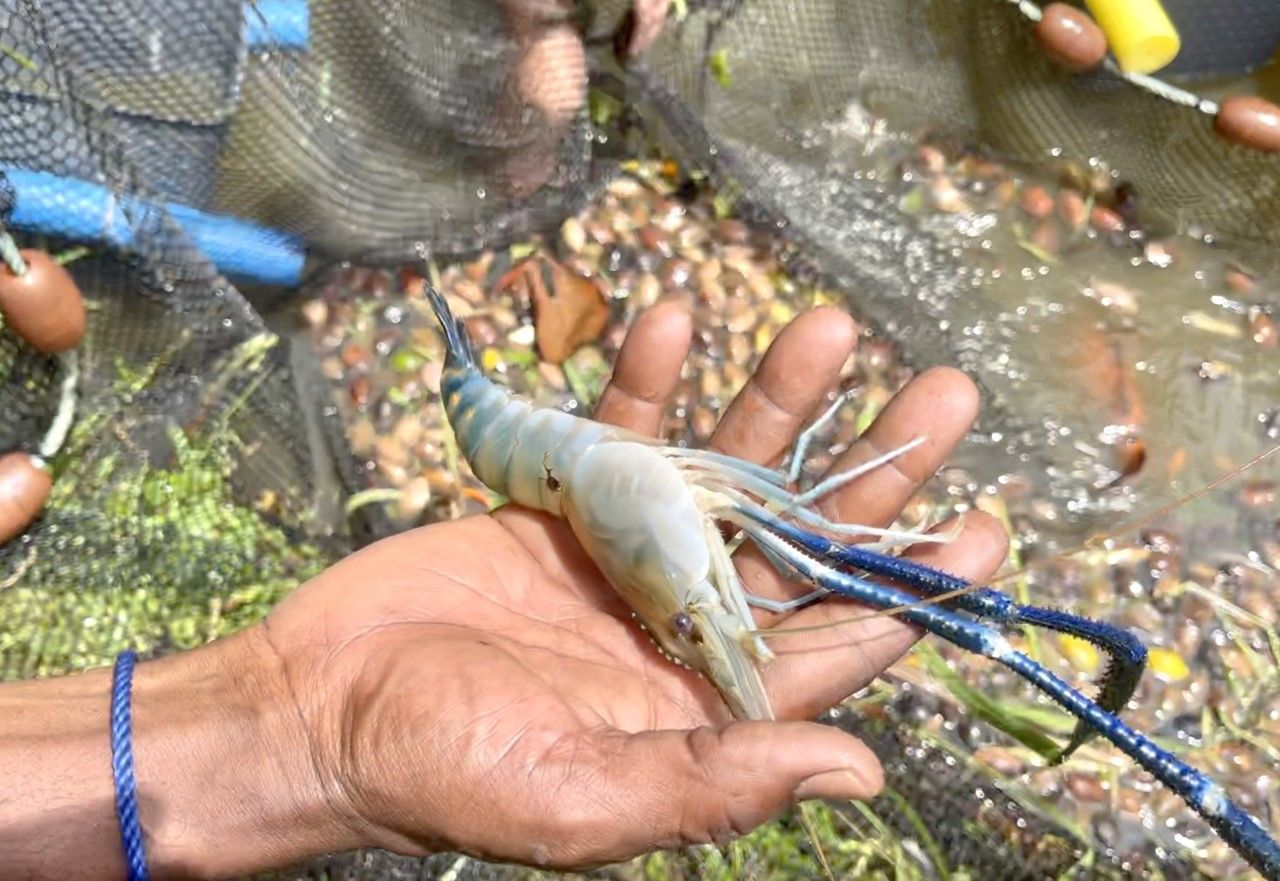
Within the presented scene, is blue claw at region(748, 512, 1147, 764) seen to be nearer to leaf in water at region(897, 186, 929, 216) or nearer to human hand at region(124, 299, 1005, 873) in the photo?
human hand at region(124, 299, 1005, 873)

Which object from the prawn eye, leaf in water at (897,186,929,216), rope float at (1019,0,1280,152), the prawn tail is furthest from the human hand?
rope float at (1019,0,1280,152)

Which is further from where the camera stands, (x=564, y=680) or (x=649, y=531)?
(x=649, y=531)

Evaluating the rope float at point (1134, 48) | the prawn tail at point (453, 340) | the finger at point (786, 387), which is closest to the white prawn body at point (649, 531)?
the finger at point (786, 387)

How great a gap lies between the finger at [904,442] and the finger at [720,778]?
900mm

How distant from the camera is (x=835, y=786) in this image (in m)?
1.61

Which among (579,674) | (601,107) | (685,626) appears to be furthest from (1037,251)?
(579,674)

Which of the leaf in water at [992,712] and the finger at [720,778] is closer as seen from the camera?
the finger at [720,778]

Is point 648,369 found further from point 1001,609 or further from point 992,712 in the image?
point 992,712

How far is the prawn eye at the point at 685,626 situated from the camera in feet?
7.06

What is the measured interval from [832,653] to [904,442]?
0.52 metres

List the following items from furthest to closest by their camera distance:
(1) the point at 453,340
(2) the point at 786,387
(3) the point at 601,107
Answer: (3) the point at 601,107 → (1) the point at 453,340 → (2) the point at 786,387

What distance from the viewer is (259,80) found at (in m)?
3.14

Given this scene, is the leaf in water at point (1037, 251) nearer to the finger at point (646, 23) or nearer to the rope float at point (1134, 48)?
the rope float at point (1134, 48)

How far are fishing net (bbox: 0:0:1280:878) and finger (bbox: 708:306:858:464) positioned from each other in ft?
2.66
